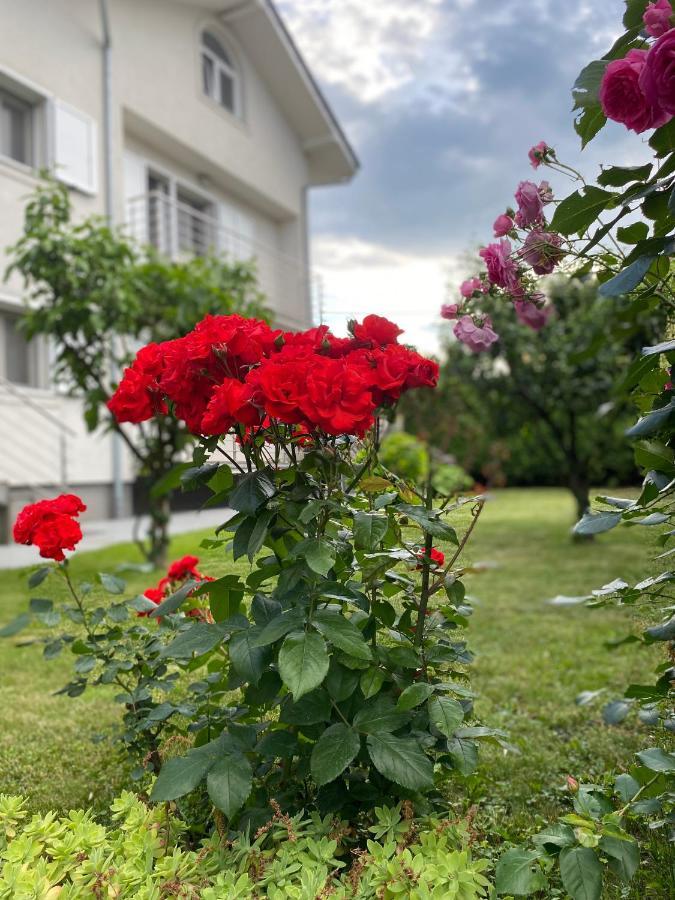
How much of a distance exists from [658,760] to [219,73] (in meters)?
13.9

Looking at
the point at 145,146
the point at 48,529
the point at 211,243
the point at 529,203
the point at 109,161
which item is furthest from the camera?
the point at 211,243

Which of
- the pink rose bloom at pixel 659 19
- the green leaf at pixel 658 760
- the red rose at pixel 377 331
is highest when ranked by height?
the pink rose bloom at pixel 659 19

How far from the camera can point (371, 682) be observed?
1.46 m

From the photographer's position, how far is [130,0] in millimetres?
10805

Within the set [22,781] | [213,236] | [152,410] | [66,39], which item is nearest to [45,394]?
[66,39]

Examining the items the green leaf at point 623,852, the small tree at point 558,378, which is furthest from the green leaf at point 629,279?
the small tree at point 558,378

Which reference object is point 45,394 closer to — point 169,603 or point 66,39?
point 66,39

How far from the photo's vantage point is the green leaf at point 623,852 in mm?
1293

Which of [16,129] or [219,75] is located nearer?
[16,129]

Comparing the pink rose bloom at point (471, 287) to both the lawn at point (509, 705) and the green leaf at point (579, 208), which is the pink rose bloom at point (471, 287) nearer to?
the green leaf at point (579, 208)

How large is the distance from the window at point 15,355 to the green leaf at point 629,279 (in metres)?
8.43

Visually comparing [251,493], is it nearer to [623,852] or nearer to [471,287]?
[471,287]

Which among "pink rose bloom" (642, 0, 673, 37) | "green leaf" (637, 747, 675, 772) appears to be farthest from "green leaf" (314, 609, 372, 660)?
"pink rose bloom" (642, 0, 673, 37)

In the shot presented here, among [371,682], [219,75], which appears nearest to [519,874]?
[371,682]
